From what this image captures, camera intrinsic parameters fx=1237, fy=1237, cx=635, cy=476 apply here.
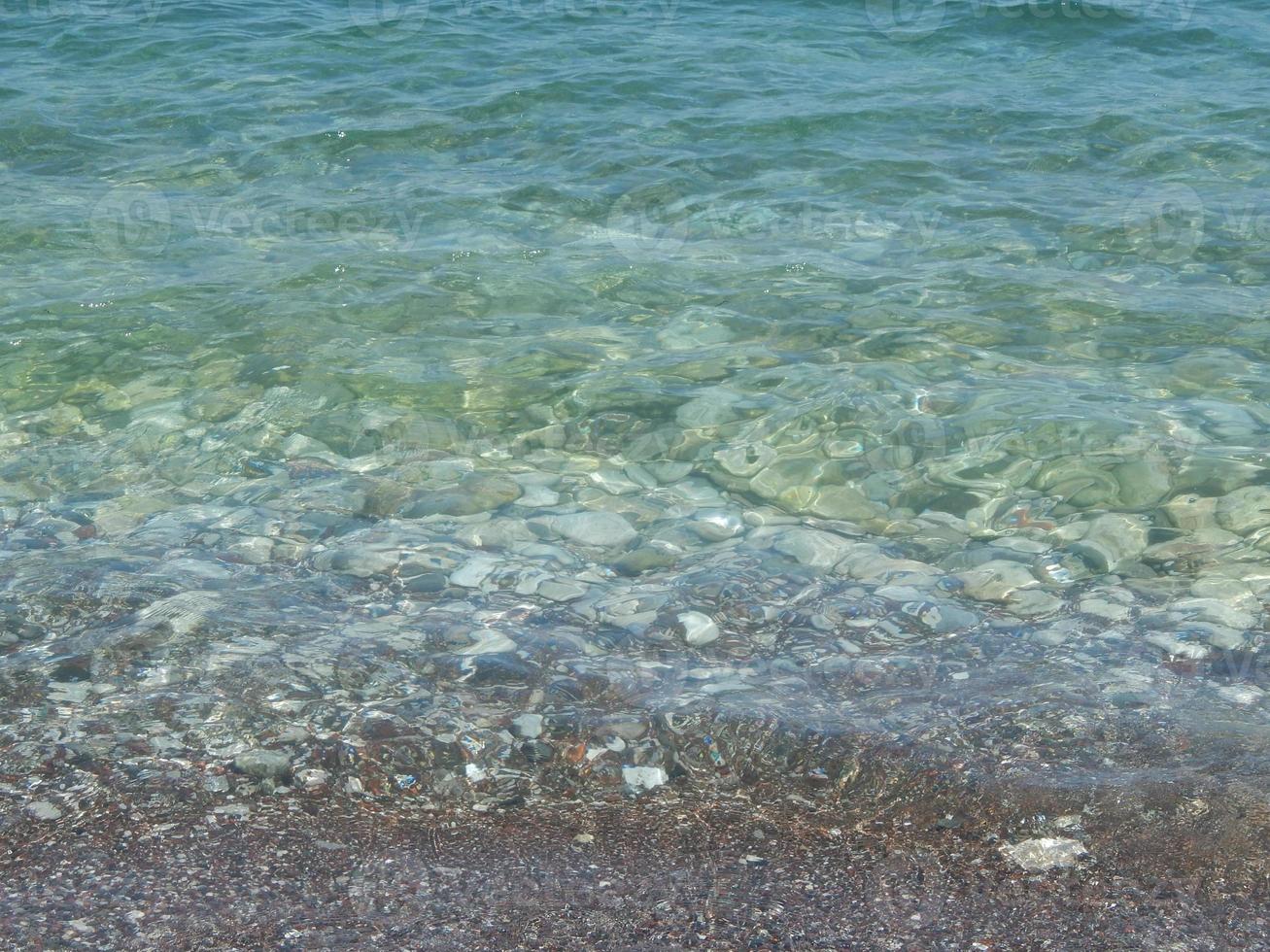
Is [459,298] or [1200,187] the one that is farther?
[1200,187]

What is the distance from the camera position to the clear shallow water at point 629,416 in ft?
11.2

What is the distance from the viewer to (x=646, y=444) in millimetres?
5125

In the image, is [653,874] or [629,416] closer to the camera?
[653,874]

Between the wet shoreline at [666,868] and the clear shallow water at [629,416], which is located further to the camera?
the clear shallow water at [629,416]

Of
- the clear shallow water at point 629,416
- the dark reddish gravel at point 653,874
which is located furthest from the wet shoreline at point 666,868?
the clear shallow water at point 629,416

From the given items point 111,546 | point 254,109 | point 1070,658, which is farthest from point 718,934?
point 254,109

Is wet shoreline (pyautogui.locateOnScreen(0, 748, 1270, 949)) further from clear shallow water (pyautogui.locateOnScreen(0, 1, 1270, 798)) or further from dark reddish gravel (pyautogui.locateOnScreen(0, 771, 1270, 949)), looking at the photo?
clear shallow water (pyautogui.locateOnScreen(0, 1, 1270, 798))

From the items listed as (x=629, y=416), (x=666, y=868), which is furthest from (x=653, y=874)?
(x=629, y=416)

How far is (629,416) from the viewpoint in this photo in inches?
211

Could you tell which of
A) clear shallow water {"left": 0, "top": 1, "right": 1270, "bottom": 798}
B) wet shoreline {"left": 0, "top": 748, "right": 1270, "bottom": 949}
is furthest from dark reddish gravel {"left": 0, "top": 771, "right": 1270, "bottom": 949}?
clear shallow water {"left": 0, "top": 1, "right": 1270, "bottom": 798}

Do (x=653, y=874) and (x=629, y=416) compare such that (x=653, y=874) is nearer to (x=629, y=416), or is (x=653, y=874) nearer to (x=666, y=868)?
(x=666, y=868)

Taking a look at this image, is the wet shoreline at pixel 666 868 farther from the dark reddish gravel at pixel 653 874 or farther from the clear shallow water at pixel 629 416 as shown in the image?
the clear shallow water at pixel 629 416

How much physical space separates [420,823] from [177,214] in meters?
6.03

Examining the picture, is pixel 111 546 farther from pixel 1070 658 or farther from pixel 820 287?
pixel 820 287
